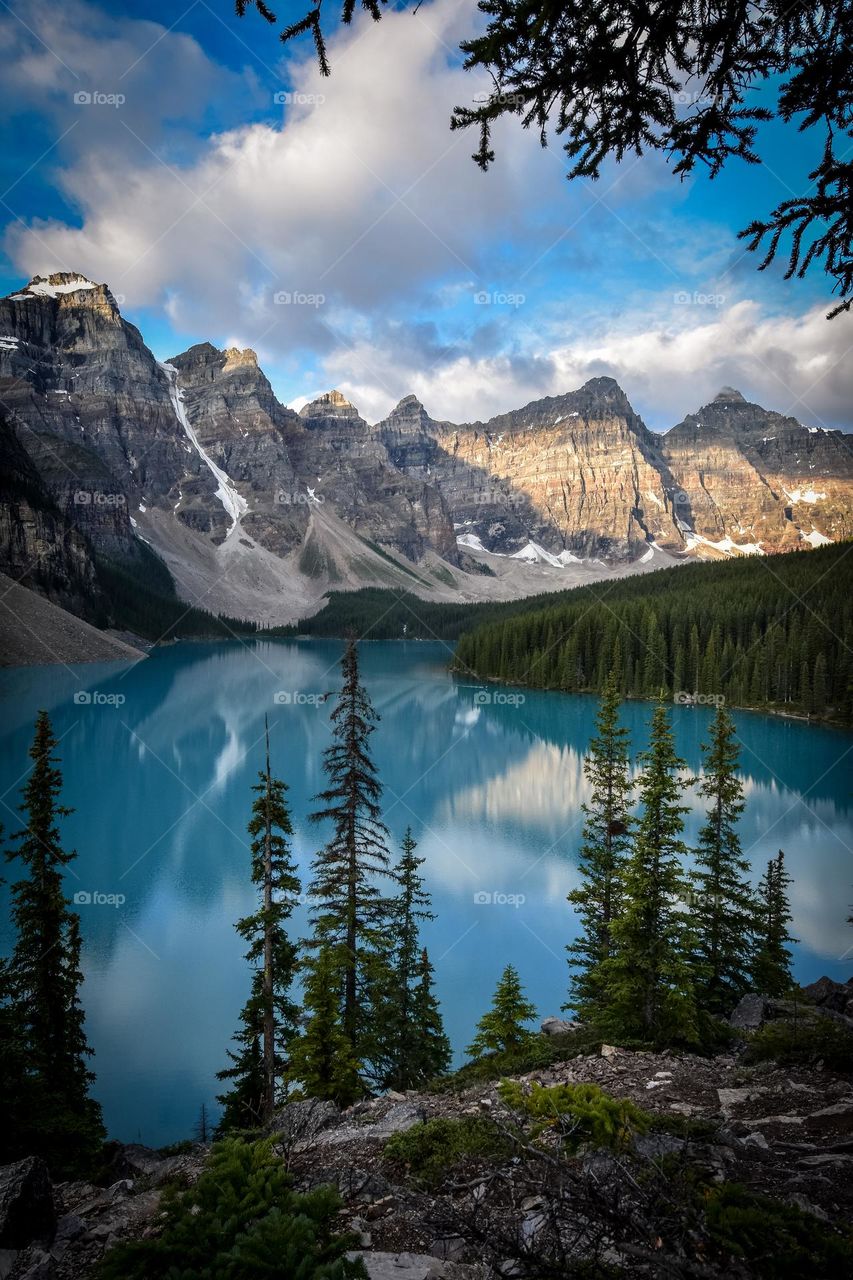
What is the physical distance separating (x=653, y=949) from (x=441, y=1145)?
607 cm

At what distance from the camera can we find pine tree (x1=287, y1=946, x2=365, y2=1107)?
10.3 metres

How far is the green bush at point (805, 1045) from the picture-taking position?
25.4ft

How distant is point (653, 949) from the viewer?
10.7 metres

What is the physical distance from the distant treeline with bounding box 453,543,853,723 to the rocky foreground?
67.8 metres

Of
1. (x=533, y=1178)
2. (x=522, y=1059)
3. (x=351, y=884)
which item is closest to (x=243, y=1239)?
(x=533, y=1178)

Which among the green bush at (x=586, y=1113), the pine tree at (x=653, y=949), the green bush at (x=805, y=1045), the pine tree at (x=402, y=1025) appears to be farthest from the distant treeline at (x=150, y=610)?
the green bush at (x=586, y=1113)

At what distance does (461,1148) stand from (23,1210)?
3987 millimetres

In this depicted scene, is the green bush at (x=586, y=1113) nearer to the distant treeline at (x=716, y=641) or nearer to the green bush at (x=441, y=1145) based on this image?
the green bush at (x=441, y=1145)

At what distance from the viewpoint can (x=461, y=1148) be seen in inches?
225

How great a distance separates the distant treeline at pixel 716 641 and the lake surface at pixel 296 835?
22.1ft

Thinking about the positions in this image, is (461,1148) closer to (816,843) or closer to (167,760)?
(816,843)

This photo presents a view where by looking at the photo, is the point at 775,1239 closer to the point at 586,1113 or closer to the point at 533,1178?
the point at 533,1178

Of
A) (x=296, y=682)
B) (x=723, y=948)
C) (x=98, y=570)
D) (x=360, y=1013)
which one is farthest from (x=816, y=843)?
(x=98, y=570)

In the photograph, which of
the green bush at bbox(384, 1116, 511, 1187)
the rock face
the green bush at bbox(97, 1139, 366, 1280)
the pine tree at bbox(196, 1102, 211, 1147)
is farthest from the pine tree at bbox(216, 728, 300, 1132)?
the green bush at bbox(97, 1139, 366, 1280)
